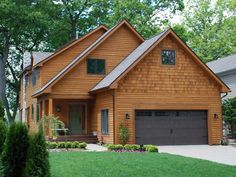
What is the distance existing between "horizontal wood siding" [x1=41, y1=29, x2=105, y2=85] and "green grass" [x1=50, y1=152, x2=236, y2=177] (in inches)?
549

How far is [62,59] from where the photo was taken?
27.9 metres

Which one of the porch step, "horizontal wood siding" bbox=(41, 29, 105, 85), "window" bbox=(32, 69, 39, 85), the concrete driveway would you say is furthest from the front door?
the concrete driveway

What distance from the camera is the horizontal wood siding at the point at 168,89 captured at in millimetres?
22312

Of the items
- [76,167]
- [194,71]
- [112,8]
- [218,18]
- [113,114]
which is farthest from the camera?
[218,18]

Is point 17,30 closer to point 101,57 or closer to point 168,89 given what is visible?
point 101,57

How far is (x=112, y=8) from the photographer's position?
4534cm

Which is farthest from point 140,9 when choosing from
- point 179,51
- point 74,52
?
point 179,51

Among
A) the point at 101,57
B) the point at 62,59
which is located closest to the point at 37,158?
the point at 101,57

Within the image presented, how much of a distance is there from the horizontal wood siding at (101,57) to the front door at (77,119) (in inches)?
74.4

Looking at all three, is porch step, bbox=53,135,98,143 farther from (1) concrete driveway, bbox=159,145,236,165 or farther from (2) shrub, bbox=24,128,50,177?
(2) shrub, bbox=24,128,50,177

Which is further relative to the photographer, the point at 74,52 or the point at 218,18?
the point at 218,18

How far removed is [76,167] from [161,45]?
43.2 feet

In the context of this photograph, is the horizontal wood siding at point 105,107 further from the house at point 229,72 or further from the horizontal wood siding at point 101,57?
the house at point 229,72

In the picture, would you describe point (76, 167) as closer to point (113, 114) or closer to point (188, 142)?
point (113, 114)
